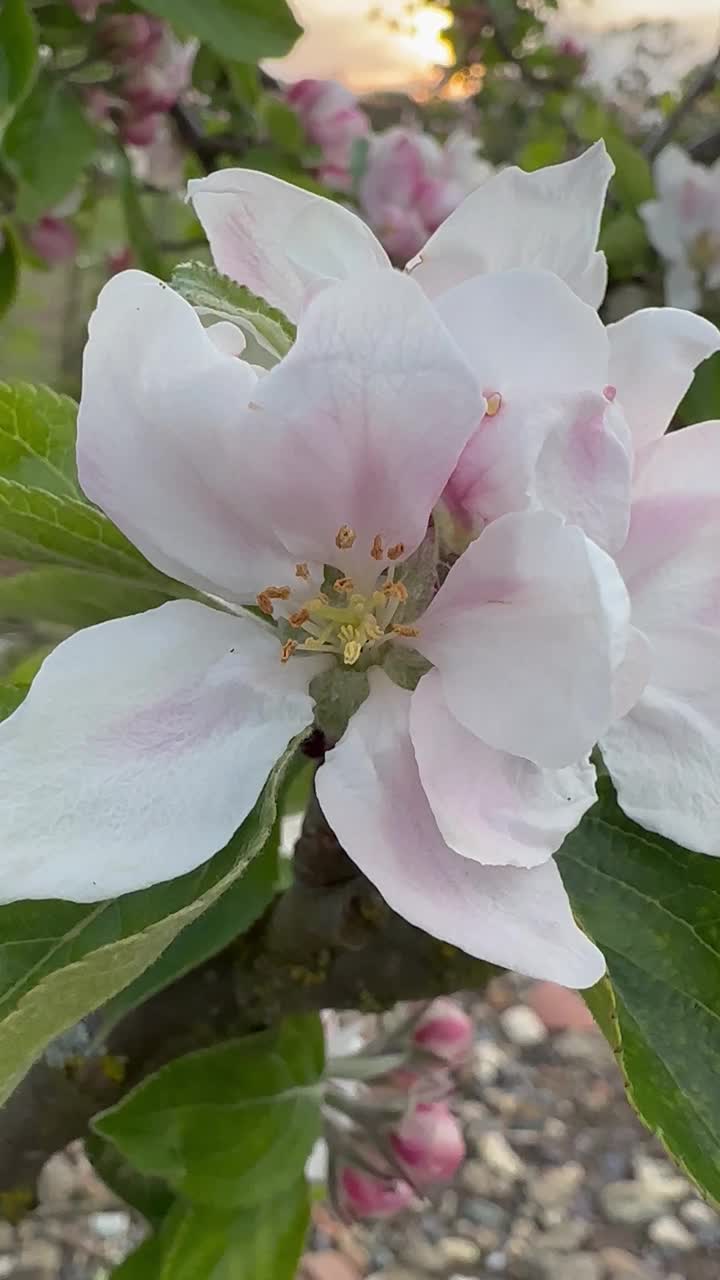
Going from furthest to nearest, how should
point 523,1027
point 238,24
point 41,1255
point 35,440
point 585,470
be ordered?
point 523,1027, point 41,1255, point 238,24, point 35,440, point 585,470

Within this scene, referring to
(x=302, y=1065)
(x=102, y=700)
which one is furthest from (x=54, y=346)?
(x=102, y=700)

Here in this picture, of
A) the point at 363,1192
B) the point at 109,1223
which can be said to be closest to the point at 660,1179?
the point at 109,1223

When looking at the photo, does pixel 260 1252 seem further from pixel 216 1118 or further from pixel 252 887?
pixel 252 887

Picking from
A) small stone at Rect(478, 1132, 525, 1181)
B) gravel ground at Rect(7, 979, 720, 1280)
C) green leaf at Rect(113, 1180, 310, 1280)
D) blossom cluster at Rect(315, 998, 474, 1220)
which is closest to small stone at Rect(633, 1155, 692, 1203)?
gravel ground at Rect(7, 979, 720, 1280)

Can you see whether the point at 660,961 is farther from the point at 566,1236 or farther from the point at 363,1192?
the point at 566,1236

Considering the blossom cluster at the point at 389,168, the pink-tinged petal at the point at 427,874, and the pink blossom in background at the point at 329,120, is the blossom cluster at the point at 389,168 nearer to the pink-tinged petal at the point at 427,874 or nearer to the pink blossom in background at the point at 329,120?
the pink blossom in background at the point at 329,120

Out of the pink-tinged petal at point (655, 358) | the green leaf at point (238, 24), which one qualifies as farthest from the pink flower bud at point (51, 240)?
the pink-tinged petal at point (655, 358)

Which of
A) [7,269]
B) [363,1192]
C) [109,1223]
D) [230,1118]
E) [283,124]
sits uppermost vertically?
[283,124]
